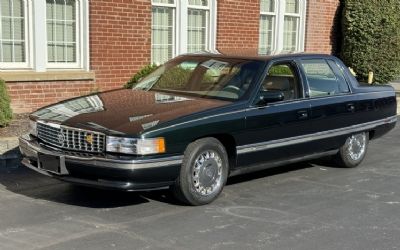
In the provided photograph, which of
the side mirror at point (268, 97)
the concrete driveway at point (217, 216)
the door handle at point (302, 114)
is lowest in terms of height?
the concrete driveway at point (217, 216)

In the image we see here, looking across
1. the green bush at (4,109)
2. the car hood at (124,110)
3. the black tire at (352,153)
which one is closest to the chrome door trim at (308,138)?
the black tire at (352,153)

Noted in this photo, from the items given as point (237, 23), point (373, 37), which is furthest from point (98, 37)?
point (373, 37)

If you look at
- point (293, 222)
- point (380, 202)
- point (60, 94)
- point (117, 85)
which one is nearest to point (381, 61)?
point (117, 85)

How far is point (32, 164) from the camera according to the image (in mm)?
5930

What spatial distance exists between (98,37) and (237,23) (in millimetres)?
3928

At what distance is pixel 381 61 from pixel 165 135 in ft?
39.8

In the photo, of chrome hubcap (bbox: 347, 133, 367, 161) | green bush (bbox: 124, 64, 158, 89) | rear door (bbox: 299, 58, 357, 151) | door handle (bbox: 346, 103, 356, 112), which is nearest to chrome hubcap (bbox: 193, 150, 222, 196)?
rear door (bbox: 299, 58, 357, 151)

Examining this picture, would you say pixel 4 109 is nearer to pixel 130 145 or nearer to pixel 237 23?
pixel 130 145

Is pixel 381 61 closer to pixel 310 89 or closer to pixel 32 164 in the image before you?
pixel 310 89

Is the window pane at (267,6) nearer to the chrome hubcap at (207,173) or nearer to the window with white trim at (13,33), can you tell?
the window with white trim at (13,33)

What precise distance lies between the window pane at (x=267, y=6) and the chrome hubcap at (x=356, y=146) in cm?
718

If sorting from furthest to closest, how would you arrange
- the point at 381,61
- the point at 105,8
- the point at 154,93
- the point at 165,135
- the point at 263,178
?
1. the point at 381,61
2. the point at 105,8
3. the point at 263,178
4. the point at 154,93
5. the point at 165,135

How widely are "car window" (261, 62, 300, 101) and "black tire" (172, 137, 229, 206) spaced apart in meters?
1.15

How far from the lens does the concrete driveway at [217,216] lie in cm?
488
